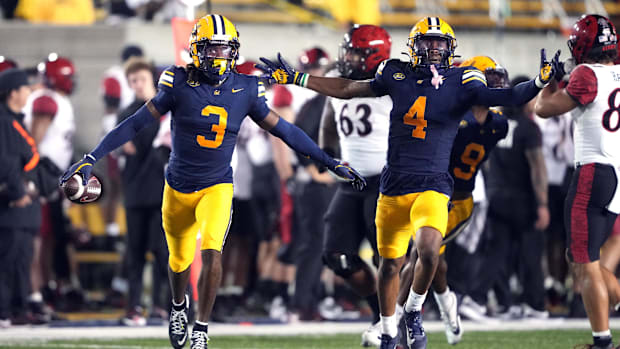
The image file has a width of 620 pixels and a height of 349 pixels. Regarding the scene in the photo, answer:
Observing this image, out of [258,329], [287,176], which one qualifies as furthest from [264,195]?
[258,329]

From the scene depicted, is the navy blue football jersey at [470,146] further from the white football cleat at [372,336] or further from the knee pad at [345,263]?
the white football cleat at [372,336]

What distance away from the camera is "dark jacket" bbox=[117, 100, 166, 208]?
30.1 ft

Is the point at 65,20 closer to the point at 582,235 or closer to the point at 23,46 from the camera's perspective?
the point at 23,46

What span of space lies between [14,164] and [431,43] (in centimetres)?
392

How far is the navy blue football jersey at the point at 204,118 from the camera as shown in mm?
6707

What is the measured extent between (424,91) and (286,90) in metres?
3.52

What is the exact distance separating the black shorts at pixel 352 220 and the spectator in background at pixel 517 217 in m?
2.58

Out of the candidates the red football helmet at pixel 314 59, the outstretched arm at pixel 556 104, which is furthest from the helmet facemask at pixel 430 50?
the red football helmet at pixel 314 59

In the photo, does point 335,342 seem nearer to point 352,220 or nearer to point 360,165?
point 352,220

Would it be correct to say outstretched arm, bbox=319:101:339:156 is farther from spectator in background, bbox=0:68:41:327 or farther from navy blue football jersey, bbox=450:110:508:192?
spectator in background, bbox=0:68:41:327

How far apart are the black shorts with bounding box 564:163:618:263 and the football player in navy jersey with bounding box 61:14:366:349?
1310 millimetres

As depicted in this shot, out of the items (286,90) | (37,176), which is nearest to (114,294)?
(37,176)

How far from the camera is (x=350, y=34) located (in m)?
7.67

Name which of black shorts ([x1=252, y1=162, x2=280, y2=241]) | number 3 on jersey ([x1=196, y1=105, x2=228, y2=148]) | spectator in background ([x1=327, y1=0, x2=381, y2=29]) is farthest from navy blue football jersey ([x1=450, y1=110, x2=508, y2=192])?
spectator in background ([x1=327, y1=0, x2=381, y2=29])
